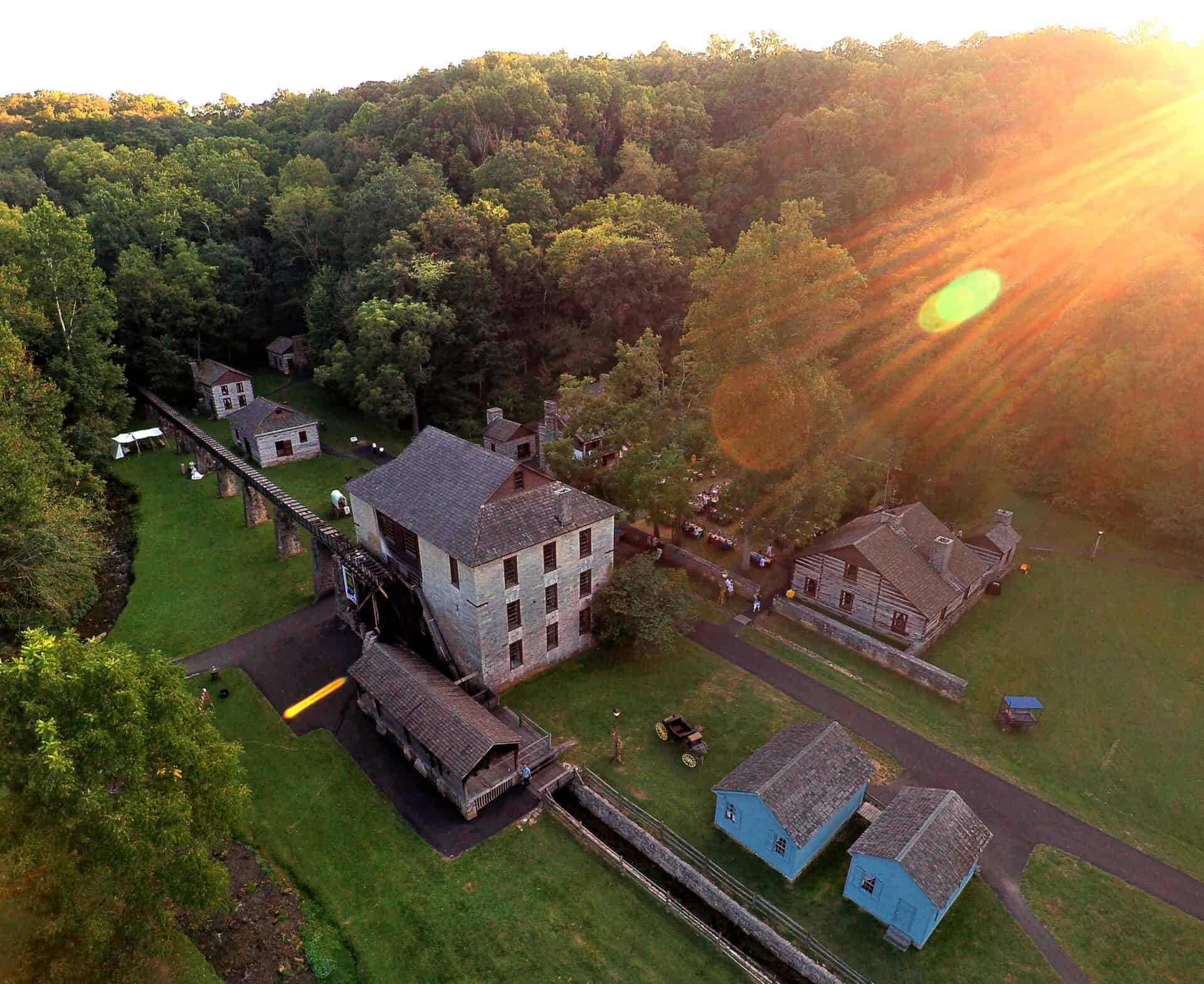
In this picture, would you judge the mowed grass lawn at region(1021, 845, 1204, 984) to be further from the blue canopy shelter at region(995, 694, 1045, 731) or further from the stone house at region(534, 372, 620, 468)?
the stone house at region(534, 372, 620, 468)

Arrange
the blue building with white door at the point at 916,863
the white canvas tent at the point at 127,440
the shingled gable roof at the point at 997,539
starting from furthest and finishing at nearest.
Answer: the white canvas tent at the point at 127,440
the shingled gable roof at the point at 997,539
the blue building with white door at the point at 916,863

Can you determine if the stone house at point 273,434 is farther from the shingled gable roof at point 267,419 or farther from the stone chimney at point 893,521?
the stone chimney at point 893,521

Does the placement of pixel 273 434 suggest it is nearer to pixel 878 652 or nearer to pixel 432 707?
pixel 432 707

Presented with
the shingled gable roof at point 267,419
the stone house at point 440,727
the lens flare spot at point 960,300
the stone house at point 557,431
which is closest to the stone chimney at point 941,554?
the lens flare spot at point 960,300

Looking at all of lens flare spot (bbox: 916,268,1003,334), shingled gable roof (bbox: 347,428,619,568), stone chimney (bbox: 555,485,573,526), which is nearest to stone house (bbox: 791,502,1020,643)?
shingled gable roof (bbox: 347,428,619,568)

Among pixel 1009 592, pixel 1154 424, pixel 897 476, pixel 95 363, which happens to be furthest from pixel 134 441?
pixel 1154 424

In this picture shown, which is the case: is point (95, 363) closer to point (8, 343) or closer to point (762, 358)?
point (8, 343)
